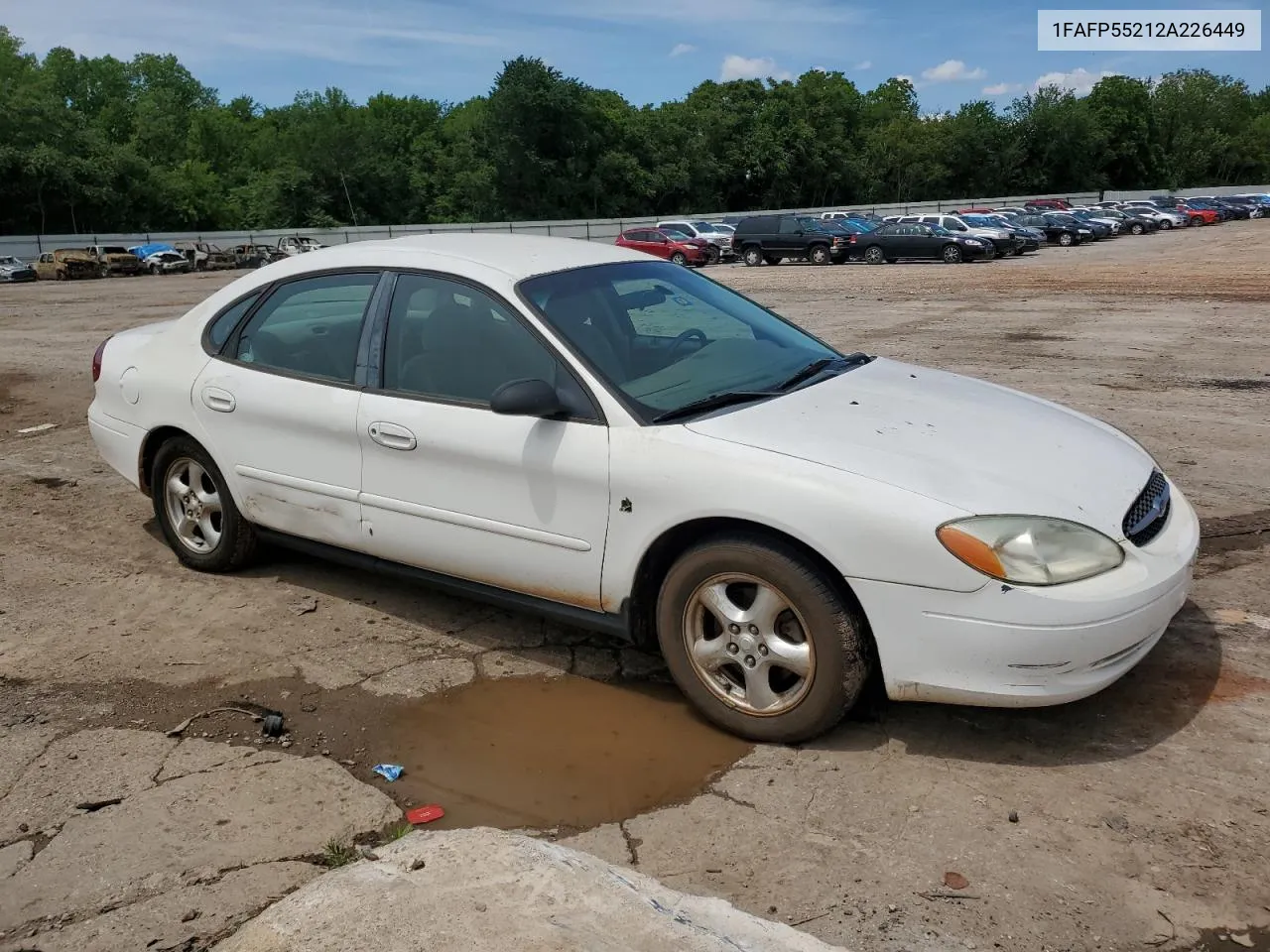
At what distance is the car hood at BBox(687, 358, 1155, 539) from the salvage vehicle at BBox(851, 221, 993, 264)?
103 ft

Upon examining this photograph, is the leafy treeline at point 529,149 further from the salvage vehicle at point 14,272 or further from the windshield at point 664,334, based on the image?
the windshield at point 664,334

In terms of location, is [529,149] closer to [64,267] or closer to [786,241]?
[64,267]

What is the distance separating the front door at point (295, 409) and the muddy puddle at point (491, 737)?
815 millimetres

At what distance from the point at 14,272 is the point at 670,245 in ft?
91.1

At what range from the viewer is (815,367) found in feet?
14.0

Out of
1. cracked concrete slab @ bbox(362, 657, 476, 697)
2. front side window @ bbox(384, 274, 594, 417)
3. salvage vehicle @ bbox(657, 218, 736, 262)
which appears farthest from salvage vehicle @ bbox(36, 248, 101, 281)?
Answer: cracked concrete slab @ bbox(362, 657, 476, 697)

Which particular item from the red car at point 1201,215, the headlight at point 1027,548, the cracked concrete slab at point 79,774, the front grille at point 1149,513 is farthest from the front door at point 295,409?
the red car at point 1201,215

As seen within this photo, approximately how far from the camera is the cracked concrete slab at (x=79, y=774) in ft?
10.4

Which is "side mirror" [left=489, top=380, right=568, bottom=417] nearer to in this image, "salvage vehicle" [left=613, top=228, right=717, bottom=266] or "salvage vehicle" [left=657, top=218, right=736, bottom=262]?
"salvage vehicle" [left=613, top=228, right=717, bottom=266]

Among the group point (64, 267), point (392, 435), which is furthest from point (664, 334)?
point (64, 267)

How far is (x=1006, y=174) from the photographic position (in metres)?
96.6

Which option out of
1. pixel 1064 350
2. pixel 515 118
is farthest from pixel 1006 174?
pixel 1064 350

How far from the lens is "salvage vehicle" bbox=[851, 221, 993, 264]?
33.6 meters

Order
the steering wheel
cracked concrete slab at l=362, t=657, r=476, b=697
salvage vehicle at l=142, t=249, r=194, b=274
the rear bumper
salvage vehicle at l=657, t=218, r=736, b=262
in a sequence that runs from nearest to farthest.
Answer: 1. cracked concrete slab at l=362, t=657, r=476, b=697
2. the steering wheel
3. the rear bumper
4. salvage vehicle at l=657, t=218, r=736, b=262
5. salvage vehicle at l=142, t=249, r=194, b=274
